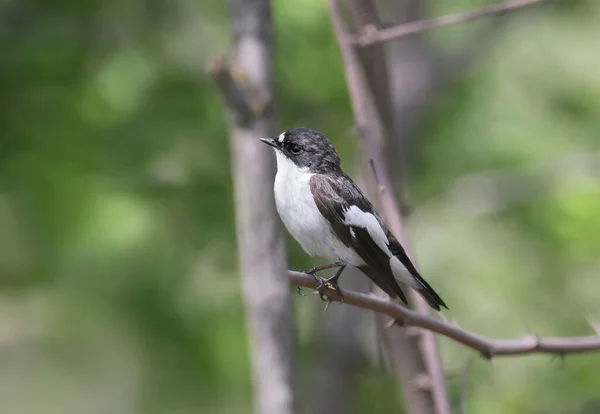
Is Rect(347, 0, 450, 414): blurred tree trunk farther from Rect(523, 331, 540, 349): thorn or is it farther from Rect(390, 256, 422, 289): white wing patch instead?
Rect(523, 331, 540, 349): thorn

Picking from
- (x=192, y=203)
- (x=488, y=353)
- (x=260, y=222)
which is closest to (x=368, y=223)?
(x=488, y=353)

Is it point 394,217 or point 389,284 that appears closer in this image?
point 389,284

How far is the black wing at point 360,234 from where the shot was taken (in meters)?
3.95

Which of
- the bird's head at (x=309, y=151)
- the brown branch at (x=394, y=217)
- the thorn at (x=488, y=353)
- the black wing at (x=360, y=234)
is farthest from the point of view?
the bird's head at (x=309, y=151)

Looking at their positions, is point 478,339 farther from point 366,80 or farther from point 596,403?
point 596,403

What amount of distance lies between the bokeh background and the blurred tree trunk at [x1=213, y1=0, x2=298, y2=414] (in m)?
2.43

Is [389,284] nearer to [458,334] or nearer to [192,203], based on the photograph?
[458,334]

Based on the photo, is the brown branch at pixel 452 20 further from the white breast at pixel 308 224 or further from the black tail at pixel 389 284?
the black tail at pixel 389 284

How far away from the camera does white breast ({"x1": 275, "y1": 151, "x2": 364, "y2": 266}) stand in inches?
164

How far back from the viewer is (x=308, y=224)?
164 inches

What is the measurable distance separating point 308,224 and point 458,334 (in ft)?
3.36

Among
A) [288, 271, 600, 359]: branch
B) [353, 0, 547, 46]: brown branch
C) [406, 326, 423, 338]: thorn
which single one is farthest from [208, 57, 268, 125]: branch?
[406, 326, 423, 338]: thorn

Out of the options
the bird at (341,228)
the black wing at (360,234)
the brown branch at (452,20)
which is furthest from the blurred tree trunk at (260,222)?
the brown branch at (452,20)

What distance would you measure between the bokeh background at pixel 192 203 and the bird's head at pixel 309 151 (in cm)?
138
